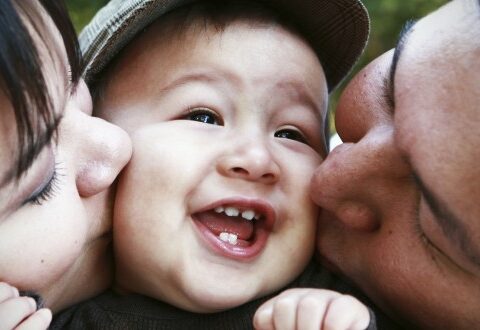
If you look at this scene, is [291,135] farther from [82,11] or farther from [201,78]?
[82,11]

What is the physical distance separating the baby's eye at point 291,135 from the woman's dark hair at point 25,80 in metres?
0.50

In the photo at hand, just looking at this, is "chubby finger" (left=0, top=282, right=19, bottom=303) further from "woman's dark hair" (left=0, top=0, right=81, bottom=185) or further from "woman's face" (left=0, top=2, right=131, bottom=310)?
"woman's dark hair" (left=0, top=0, right=81, bottom=185)

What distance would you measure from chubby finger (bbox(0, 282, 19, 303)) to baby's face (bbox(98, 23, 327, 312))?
0.88 ft

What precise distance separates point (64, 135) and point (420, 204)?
1.78 feet

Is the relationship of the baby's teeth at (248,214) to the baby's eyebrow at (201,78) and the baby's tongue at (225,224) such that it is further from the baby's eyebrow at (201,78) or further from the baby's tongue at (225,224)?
the baby's eyebrow at (201,78)

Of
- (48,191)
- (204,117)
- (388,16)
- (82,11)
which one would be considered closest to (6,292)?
(48,191)

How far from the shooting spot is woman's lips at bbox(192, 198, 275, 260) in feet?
3.72

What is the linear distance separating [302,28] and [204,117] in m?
0.32

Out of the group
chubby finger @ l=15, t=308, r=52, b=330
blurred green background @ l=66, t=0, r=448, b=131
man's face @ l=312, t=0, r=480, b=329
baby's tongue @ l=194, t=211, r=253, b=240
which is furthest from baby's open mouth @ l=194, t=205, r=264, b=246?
blurred green background @ l=66, t=0, r=448, b=131

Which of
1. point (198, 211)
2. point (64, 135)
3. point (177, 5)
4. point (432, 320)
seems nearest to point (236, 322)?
point (198, 211)

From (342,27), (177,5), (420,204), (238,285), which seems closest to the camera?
(420,204)

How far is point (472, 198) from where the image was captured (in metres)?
0.82

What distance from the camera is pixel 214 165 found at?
1150 millimetres

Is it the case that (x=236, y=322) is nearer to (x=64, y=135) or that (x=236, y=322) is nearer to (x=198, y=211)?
(x=198, y=211)
